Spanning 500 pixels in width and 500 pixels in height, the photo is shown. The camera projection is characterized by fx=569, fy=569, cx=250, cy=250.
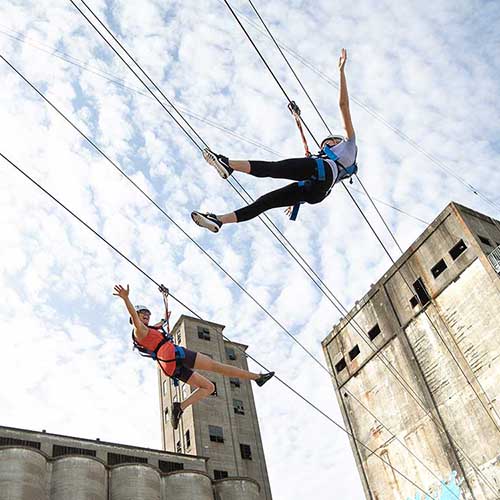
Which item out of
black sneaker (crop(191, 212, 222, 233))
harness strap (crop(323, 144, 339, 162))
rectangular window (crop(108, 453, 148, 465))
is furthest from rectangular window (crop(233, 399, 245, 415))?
black sneaker (crop(191, 212, 222, 233))

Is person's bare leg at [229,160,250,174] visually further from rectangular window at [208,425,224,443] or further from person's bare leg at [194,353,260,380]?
rectangular window at [208,425,224,443]

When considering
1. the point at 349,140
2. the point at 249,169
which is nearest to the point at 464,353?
the point at 349,140

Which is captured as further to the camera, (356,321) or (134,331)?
(356,321)

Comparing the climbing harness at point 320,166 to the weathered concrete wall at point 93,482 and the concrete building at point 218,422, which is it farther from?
the concrete building at point 218,422

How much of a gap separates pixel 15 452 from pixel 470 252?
21034 millimetres

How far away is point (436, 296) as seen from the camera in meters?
24.2

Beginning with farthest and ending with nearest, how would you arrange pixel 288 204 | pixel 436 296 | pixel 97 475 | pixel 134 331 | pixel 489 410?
pixel 97 475 < pixel 436 296 < pixel 489 410 < pixel 134 331 < pixel 288 204

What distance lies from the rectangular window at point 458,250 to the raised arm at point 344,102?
16.9 m

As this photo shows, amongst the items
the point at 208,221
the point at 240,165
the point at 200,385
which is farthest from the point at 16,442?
the point at 240,165

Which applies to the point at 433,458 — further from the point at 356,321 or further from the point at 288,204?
the point at 288,204

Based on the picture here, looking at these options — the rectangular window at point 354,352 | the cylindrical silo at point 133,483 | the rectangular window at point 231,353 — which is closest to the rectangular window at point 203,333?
the rectangular window at point 231,353

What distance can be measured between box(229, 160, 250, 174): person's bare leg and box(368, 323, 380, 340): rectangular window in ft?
70.2

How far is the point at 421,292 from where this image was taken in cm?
2509

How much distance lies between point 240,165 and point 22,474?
73.1 feet
